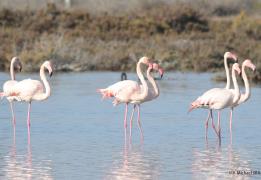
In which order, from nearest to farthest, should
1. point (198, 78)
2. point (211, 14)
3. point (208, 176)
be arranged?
point (208, 176)
point (198, 78)
point (211, 14)

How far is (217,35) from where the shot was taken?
3653cm

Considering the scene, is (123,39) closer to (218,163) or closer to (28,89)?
(28,89)

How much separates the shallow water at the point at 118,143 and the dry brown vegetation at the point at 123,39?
8566 mm

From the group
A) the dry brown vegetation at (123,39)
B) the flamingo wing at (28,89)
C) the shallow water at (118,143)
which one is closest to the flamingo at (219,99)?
the shallow water at (118,143)

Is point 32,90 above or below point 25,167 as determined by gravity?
above

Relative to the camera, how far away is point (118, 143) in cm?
1298

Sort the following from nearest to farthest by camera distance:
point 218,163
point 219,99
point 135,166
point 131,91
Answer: point 135,166 < point 218,163 < point 219,99 < point 131,91

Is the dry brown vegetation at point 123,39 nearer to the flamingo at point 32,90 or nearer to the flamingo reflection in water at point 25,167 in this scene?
the flamingo at point 32,90

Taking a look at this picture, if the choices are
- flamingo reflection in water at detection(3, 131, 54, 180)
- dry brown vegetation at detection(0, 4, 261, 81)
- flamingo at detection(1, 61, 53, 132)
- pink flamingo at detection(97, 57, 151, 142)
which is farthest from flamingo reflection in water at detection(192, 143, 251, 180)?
dry brown vegetation at detection(0, 4, 261, 81)

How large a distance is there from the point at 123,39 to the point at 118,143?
24002 millimetres

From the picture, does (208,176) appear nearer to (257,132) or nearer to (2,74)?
(257,132)

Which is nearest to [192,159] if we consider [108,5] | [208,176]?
[208,176]

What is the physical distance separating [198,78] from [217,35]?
10.8 meters

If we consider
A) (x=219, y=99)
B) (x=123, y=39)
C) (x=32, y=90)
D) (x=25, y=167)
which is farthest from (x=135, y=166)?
(x=123, y=39)
